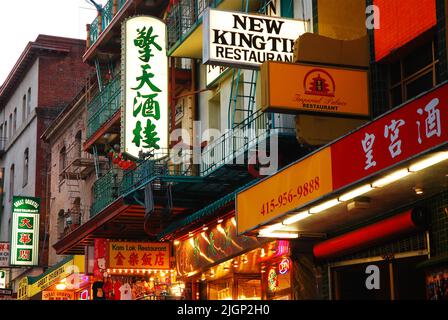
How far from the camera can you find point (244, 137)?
20.9 metres

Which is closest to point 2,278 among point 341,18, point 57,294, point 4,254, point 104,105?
point 4,254

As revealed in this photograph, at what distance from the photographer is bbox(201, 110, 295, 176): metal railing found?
20.5m

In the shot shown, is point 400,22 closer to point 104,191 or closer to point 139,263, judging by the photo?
point 139,263

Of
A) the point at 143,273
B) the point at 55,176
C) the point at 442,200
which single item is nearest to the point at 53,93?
the point at 55,176

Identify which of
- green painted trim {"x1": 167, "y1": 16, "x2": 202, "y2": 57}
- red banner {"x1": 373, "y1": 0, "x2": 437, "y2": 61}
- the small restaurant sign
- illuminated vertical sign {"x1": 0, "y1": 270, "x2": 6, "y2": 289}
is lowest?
the small restaurant sign

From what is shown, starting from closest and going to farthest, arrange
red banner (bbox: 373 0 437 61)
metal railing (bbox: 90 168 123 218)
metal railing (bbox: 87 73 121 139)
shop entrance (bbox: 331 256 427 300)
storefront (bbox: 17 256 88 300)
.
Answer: shop entrance (bbox: 331 256 427 300)
red banner (bbox: 373 0 437 61)
metal railing (bbox: 90 168 123 218)
metal railing (bbox: 87 73 121 139)
storefront (bbox: 17 256 88 300)

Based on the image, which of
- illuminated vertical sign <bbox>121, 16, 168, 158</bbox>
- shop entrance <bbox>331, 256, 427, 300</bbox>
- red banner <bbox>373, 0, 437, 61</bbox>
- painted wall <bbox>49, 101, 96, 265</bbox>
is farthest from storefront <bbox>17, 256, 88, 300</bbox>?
red banner <bbox>373, 0, 437, 61</bbox>

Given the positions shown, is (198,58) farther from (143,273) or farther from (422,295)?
(422,295)

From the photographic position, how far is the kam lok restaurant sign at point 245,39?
63.4 feet

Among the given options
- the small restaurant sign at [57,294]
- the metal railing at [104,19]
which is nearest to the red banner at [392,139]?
the metal railing at [104,19]

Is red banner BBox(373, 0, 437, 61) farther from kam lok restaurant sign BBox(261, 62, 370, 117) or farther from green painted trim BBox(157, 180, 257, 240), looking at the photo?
green painted trim BBox(157, 180, 257, 240)

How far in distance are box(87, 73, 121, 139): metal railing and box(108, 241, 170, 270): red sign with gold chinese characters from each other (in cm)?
551

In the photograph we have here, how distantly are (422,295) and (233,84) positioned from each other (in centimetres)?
904
